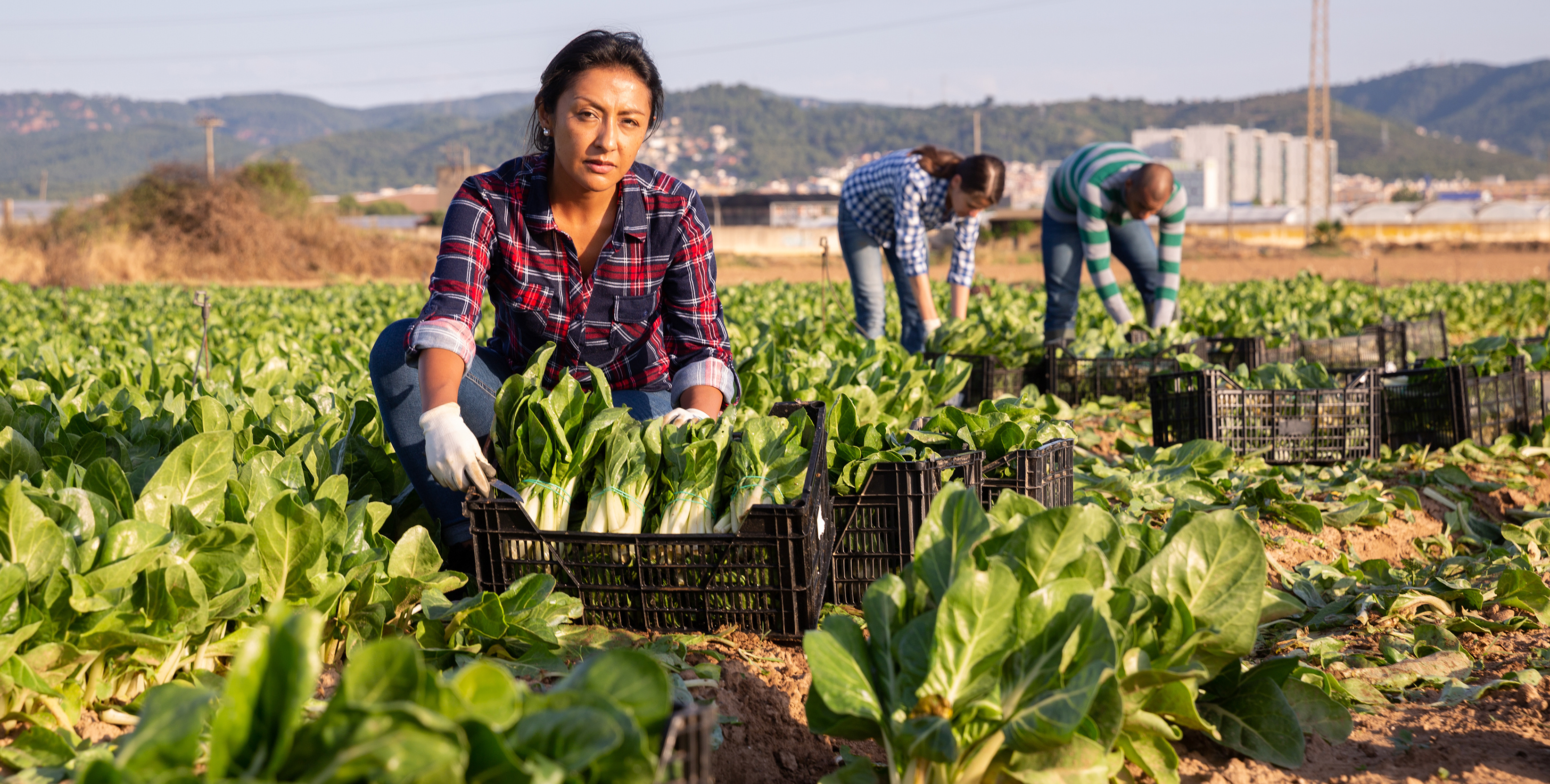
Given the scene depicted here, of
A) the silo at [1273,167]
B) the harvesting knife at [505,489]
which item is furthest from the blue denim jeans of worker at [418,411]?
the silo at [1273,167]

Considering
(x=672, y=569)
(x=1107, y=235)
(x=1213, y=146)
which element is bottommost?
(x=672, y=569)

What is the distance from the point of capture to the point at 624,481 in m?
2.68

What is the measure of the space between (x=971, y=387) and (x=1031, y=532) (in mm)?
4283

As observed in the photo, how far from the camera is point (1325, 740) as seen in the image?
2.12m

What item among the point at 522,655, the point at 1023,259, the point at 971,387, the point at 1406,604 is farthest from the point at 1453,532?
the point at 1023,259

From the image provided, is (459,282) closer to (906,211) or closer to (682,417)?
(682,417)

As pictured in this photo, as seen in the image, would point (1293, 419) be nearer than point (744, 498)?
No

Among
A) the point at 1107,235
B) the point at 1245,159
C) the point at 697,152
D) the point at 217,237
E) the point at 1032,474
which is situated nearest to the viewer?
the point at 1032,474

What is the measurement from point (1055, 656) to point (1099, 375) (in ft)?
16.5

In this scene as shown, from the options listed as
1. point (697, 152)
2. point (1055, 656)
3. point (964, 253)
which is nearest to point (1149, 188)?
point (964, 253)

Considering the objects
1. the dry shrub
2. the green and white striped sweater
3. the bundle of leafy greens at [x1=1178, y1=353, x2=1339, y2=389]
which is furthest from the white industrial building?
the bundle of leafy greens at [x1=1178, y1=353, x2=1339, y2=389]

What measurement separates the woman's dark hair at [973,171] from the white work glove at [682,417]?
3637mm

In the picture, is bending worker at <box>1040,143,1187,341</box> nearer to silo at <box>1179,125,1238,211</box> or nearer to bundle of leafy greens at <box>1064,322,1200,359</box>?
bundle of leafy greens at <box>1064,322,1200,359</box>

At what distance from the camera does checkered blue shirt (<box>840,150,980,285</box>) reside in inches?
271
